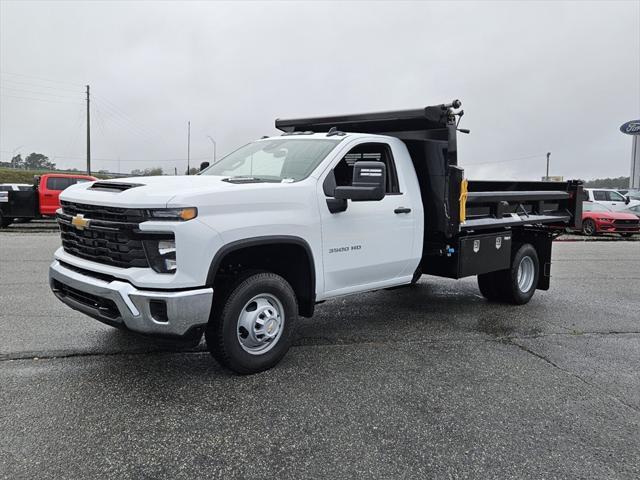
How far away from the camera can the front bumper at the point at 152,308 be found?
3793 millimetres

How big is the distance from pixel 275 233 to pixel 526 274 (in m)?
4.71

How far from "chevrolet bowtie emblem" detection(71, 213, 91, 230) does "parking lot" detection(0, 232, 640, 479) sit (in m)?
1.14

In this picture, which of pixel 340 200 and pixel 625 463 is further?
pixel 340 200

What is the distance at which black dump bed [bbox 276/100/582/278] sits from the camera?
19.0 ft

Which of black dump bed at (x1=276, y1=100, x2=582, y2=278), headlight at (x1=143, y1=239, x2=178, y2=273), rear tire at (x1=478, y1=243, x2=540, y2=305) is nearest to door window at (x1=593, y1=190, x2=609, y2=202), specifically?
rear tire at (x1=478, y1=243, x2=540, y2=305)

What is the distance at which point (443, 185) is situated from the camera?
19.2ft

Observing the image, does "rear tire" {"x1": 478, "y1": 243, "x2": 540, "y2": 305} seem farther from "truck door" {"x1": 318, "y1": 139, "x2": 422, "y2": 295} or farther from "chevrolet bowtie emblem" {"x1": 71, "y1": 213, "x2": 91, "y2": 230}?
"chevrolet bowtie emblem" {"x1": 71, "y1": 213, "x2": 91, "y2": 230}

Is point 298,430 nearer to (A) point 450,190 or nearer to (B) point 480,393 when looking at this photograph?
(B) point 480,393

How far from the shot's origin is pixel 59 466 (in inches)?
119

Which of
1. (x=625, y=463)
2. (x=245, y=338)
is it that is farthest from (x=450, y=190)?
(x=625, y=463)

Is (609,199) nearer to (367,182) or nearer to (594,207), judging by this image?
(594,207)

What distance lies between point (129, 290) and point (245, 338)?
1016 mm

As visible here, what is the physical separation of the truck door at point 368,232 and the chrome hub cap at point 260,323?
624mm

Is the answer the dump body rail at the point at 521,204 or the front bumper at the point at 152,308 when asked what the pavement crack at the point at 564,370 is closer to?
→ the dump body rail at the point at 521,204
